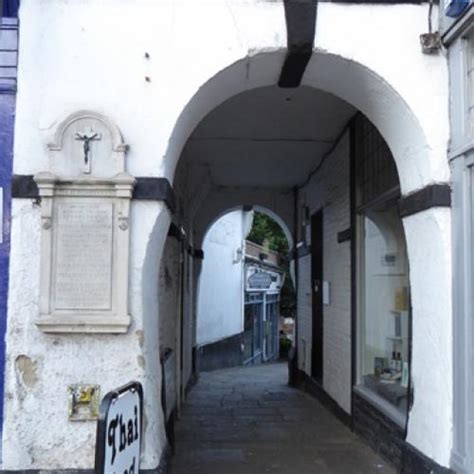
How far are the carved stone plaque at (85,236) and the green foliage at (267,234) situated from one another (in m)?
19.5

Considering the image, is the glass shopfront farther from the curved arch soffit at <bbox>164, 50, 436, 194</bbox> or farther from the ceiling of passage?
the curved arch soffit at <bbox>164, 50, 436, 194</bbox>

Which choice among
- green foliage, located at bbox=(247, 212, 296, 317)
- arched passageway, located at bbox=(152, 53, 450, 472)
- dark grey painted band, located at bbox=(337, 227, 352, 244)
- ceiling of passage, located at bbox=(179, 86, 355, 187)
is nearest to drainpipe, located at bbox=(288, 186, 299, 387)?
arched passageway, located at bbox=(152, 53, 450, 472)

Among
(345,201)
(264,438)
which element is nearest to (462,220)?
(345,201)

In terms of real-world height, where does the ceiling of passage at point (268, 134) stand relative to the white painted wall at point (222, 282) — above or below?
above

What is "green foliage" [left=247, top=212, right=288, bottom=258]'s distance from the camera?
24.3 m

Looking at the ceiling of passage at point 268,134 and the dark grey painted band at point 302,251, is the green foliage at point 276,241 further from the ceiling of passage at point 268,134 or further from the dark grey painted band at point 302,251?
the ceiling of passage at point 268,134

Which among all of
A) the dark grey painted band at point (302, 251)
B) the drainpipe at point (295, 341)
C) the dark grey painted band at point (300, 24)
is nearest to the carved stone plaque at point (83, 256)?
the dark grey painted band at point (300, 24)

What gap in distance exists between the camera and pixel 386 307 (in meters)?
6.39

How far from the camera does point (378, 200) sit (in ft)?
20.4

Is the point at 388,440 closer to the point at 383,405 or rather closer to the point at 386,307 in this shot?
the point at 383,405

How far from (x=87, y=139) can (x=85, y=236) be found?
2.11 feet

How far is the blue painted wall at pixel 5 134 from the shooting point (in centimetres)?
414

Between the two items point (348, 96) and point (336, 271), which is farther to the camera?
point (336, 271)

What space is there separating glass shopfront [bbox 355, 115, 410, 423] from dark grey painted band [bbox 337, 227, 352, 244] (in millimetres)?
241
